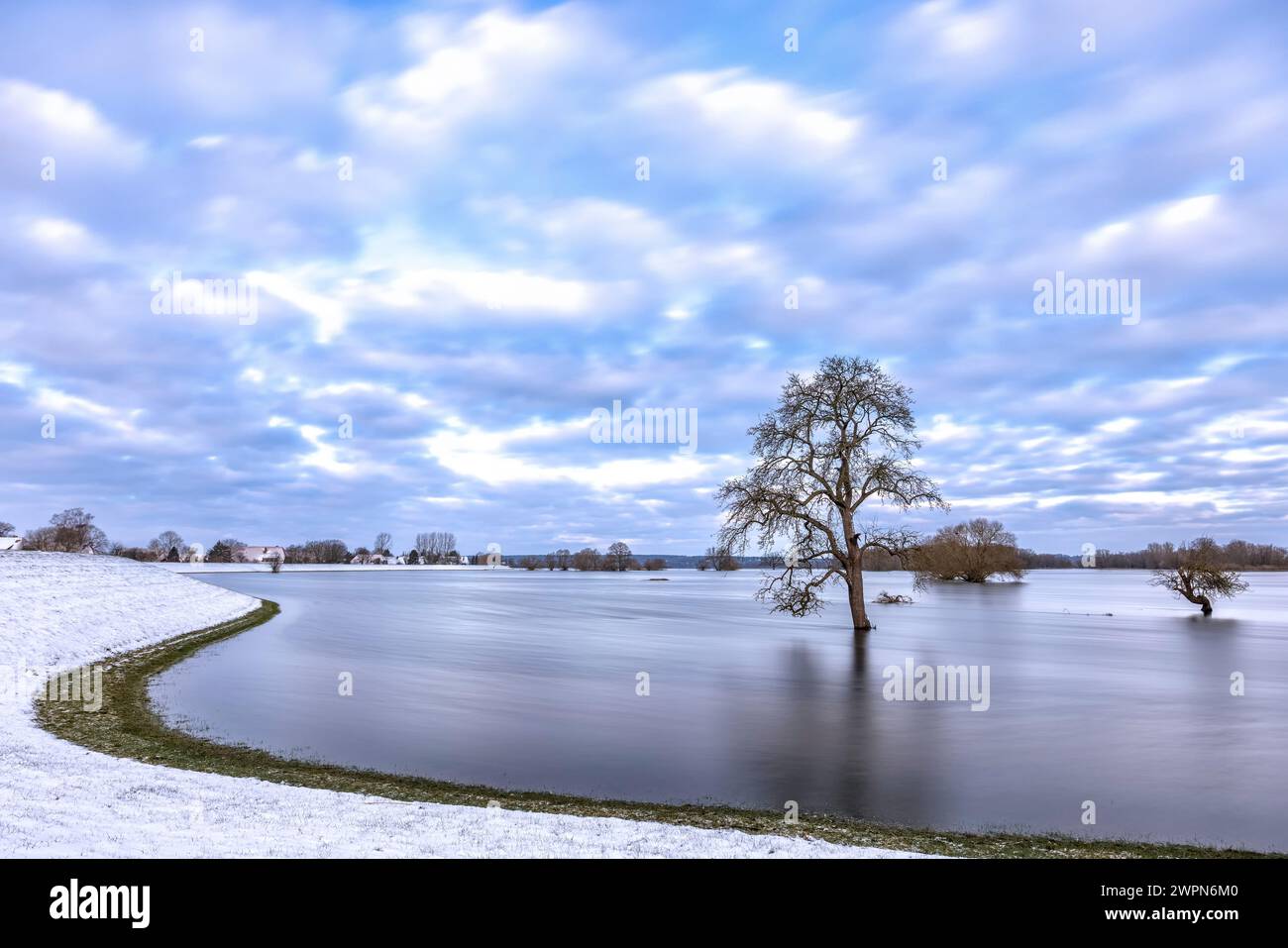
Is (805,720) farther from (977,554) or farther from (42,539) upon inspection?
(42,539)

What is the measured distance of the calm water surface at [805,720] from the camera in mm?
11367

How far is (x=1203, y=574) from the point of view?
49969 millimetres

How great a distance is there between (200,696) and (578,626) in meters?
25.5

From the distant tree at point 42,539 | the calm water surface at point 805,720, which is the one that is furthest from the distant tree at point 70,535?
the calm water surface at point 805,720

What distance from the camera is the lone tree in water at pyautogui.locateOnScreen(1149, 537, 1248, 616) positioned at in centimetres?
4931

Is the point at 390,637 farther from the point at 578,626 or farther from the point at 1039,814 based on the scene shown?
the point at 1039,814

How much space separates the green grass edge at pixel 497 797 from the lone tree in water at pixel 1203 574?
5006cm

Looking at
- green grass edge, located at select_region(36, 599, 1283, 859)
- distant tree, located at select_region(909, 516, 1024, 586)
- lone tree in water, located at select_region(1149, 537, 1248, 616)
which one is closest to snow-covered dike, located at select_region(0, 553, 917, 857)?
green grass edge, located at select_region(36, 599, 1283, 859)

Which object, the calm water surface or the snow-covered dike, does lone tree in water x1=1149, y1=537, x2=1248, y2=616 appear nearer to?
the calm water surface

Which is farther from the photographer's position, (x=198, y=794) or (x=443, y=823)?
(x=198, y=794)

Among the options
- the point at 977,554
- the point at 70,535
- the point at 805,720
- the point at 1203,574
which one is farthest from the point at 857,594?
the point at 70,535
